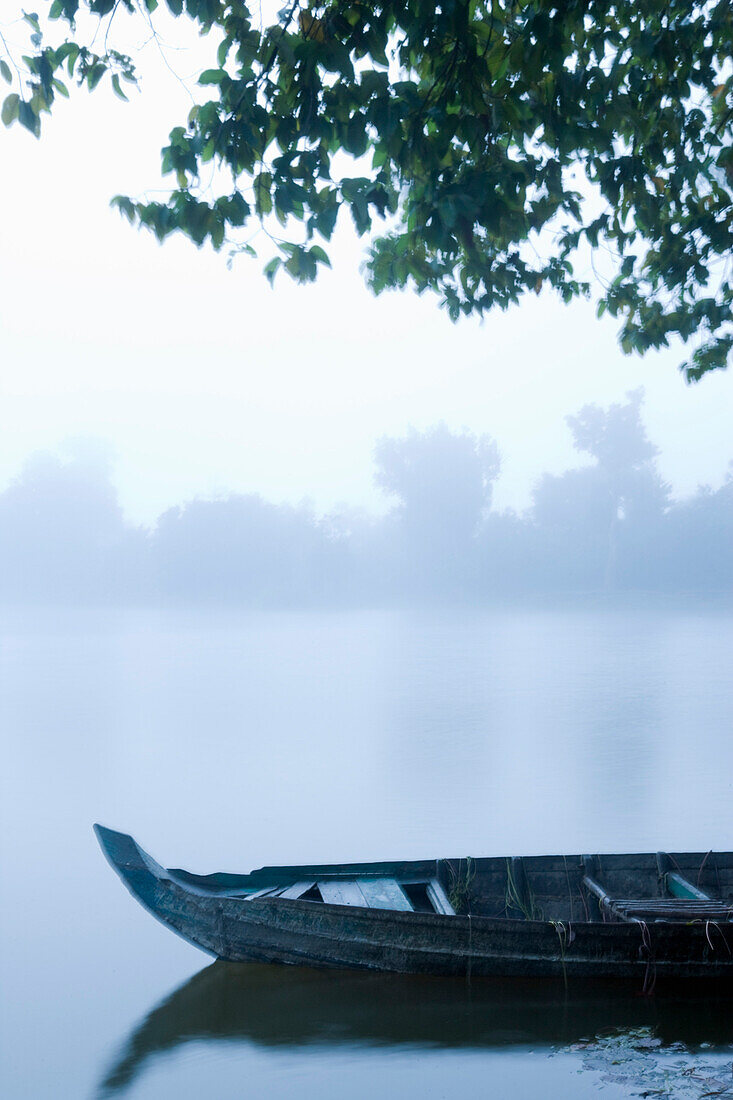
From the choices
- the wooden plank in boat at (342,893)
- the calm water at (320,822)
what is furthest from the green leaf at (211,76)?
the calm water at (320,822)

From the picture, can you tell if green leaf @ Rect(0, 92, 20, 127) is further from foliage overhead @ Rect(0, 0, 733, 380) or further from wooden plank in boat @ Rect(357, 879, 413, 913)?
wooden plank in boat @ Rect(357, 879, 413, 913)

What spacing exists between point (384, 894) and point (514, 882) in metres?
0.77

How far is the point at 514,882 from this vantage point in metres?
5.49

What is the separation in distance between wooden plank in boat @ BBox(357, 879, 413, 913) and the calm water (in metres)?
0.37

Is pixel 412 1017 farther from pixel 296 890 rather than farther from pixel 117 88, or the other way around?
pixel 117 88

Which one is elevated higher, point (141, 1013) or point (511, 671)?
point (511, 671)

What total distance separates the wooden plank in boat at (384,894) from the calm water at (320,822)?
372 millimetres

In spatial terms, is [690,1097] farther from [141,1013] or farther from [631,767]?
[631,767]

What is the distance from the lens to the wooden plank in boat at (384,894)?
5.13 metres

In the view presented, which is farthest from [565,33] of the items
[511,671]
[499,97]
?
[511,671]

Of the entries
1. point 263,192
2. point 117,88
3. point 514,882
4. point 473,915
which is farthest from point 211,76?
point 514,882

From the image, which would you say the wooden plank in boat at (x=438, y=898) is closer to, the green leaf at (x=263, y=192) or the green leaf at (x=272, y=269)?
the green leaf at (x=272, y=269)

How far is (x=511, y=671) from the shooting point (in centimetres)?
2498

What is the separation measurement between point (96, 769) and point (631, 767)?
7137mm
